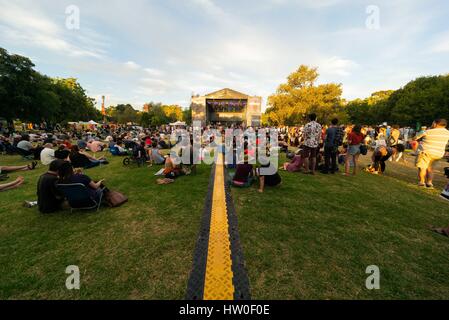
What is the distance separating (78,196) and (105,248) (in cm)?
166

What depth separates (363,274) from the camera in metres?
2.46

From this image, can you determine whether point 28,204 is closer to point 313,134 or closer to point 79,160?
point 79,160

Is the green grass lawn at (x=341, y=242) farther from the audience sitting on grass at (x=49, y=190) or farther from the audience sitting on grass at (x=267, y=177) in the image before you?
the audience sitting on grass at (x=49, y=190)

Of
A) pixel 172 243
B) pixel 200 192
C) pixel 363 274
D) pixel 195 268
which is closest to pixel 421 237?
pixel 363 274

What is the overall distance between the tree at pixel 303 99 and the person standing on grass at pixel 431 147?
107 ft

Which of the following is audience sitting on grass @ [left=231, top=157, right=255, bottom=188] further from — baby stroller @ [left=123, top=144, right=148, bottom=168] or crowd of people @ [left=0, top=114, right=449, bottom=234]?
baby stroller @ [left=123, top=144, right=148, bottom=168]

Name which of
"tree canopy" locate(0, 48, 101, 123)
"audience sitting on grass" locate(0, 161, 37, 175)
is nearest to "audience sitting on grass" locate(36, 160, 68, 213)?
"audience sitting on grass" locate(0, 161, 37, 175)

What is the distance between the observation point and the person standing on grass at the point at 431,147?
559 cm

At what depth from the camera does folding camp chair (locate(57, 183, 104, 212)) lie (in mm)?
3842

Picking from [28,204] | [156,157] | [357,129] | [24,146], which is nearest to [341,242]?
[357,129]

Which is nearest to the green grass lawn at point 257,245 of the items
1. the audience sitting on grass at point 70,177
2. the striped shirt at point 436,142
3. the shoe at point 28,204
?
the shoe at point 28,204

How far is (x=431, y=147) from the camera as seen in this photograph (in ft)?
19.1
